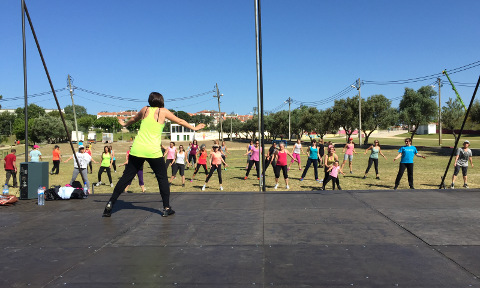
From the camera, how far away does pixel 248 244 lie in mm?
3771

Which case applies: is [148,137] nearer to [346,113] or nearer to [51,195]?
[51,195]

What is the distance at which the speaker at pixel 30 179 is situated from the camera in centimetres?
667

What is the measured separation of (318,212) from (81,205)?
4077 millimetres

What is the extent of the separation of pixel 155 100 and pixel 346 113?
1718 inches

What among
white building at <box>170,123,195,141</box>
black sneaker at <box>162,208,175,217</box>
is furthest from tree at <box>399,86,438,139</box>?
white building at <box>170,123,195,141</box>

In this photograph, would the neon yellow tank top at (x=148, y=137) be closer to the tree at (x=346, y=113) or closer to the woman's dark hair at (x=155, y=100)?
the woman's dark hair at (x=155, y=100)

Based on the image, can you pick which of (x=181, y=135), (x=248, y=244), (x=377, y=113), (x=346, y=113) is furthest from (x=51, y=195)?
(x=181, y=135)

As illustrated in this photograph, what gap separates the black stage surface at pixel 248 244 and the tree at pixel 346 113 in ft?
133

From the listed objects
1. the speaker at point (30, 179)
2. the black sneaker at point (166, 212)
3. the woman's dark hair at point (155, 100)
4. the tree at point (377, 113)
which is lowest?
the black sneaker at point (166, 212)

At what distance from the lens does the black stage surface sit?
2.89m

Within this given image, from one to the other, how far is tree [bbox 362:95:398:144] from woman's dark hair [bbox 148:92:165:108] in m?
42.6

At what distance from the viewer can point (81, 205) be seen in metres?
6.11

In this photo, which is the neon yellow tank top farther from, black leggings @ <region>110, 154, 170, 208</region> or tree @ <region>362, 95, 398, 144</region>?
tree @ <region>362, 95, 398, 144</region>

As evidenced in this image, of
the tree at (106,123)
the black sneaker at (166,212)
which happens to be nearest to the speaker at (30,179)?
the black sneaker at (166,212)
